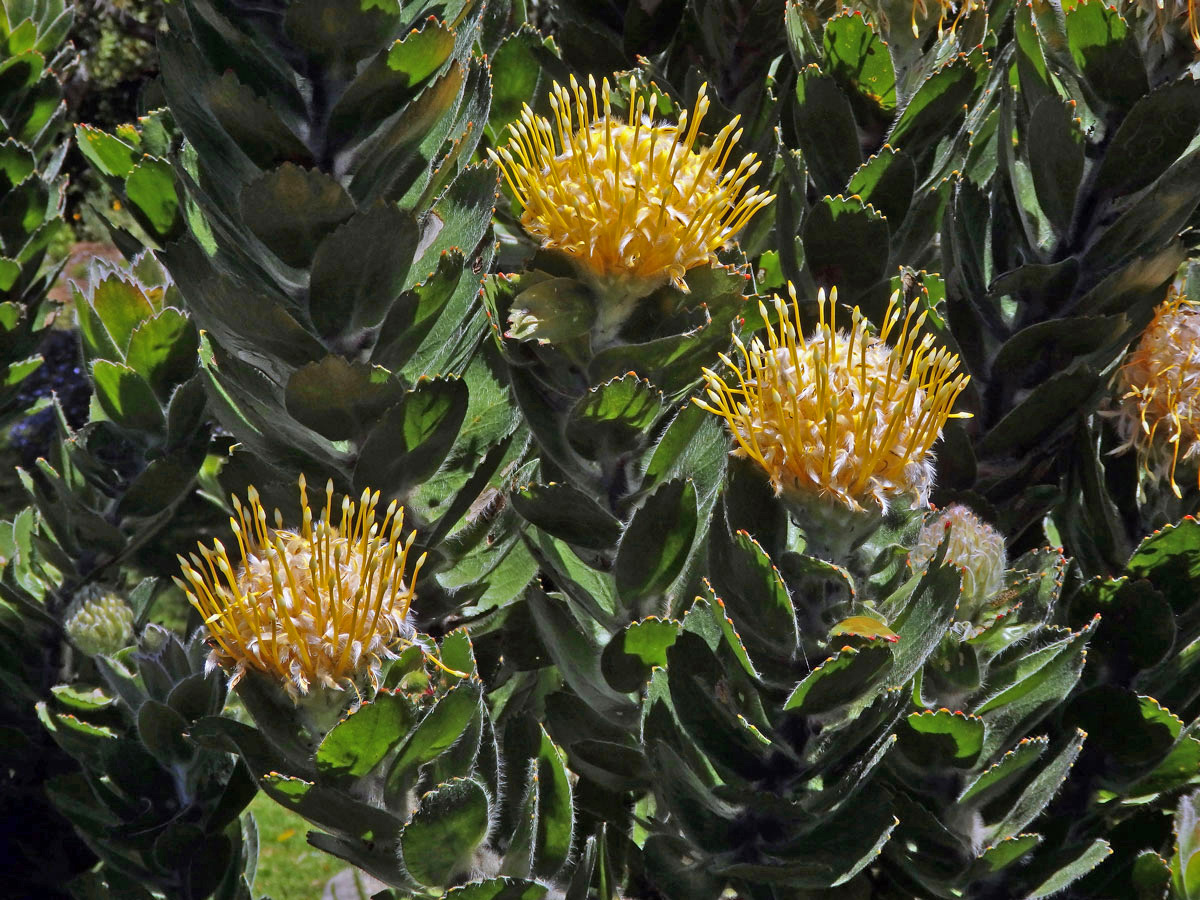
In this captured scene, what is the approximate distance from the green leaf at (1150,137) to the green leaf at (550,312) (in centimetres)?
62

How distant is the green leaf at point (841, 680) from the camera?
3.25 ft

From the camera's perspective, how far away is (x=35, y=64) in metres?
2.39

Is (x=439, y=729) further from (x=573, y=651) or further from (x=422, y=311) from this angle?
(x=422, y=311)

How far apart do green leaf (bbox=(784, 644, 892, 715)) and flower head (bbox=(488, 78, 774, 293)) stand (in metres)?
0.41

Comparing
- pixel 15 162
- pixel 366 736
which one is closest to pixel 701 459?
pixel 366 736

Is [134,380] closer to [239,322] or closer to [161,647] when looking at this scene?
[161,647]

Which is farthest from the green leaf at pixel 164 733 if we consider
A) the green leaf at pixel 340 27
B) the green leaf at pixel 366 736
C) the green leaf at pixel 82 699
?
the green leaf at pixel 340 27

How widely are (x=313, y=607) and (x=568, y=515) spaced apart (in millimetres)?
267

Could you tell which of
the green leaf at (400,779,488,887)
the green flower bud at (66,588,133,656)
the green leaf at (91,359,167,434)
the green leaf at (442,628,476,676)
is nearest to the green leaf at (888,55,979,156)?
the green leaf at (442,628,476,676)

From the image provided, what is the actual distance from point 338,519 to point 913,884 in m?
0.79

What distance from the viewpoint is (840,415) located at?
106 cm

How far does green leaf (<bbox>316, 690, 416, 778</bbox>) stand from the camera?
1.01m

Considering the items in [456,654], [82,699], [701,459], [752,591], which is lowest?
[82,699]

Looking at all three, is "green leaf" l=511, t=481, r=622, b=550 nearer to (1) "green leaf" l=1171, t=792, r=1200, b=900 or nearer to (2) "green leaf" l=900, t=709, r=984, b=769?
(2) "green leaf" l=900, t=709, r=984, b=769
